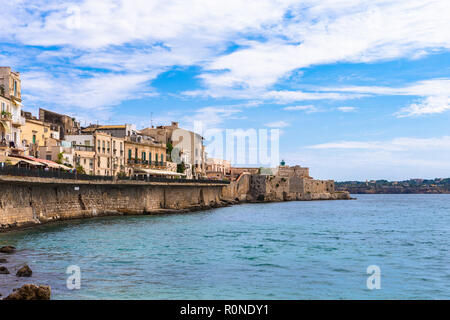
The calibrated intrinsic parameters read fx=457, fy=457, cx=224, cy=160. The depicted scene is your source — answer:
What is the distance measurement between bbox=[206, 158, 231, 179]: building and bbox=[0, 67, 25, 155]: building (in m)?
64.0

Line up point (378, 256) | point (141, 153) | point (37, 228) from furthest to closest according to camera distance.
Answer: point (141, 153) < point (37, 228) < point (378, 256)

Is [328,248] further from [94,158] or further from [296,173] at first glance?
[296,173]

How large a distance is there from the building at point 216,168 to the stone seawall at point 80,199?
3937 centimetres

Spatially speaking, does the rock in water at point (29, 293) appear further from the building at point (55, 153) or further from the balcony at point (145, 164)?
the balcony at point (145, 164)

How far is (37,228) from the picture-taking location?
31.5 meters

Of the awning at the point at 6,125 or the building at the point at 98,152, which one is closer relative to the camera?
the awning at the point at 6,125

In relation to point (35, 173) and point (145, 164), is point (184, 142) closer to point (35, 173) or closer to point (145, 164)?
point (145, 164)

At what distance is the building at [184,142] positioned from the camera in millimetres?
81062

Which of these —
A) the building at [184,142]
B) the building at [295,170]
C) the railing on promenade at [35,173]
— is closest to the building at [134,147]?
the building at [184,142]

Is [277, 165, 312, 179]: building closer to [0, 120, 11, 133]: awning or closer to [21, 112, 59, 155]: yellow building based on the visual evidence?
[21, 112, 59, 155]: yellow building

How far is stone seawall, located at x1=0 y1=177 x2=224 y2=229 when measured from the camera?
29.8 m

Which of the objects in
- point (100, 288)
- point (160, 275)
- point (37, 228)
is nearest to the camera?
point (100, 288)

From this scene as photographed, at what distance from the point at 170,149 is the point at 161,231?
4758 centimetres
